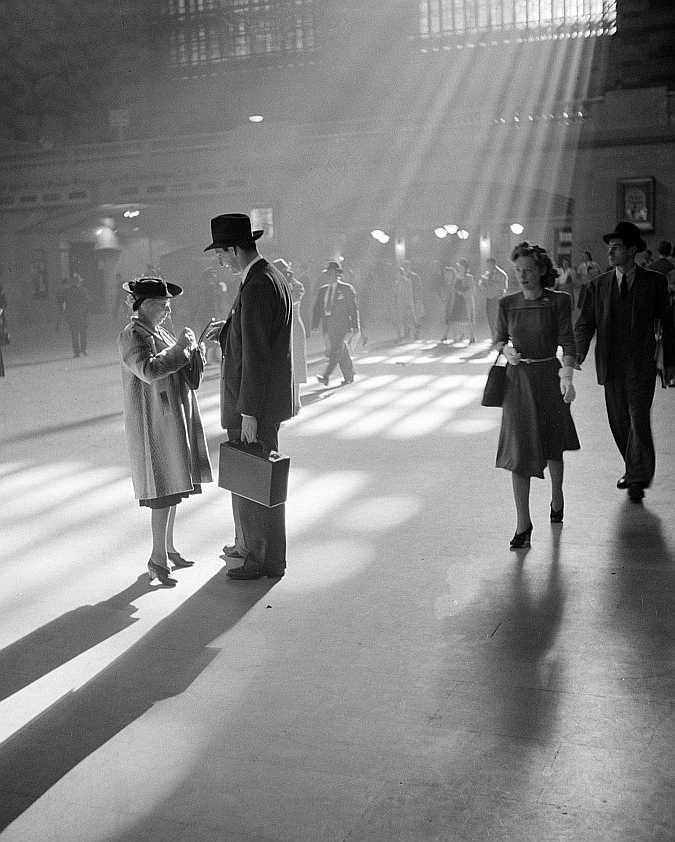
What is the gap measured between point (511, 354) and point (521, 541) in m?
0.89

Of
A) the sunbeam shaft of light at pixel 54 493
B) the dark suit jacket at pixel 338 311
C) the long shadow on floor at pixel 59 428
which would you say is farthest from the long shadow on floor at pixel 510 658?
the dark suit jacket at pixel 338 311

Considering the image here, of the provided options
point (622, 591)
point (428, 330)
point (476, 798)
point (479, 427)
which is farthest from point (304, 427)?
point (428, 330)

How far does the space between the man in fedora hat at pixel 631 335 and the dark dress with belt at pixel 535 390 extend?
777mm

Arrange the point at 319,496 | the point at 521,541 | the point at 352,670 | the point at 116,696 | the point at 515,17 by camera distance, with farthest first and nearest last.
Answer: the point at 515,17 < the point at 319,496 < the point at 521,541 < the point at 352,670 < the point at 116,696

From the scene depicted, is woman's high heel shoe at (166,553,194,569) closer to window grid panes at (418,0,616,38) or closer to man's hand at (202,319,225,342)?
man's hand at (202,319,225,342)

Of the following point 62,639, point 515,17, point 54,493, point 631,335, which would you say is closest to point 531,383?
point 631,335

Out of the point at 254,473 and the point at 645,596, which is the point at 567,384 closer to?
the point at 645,596

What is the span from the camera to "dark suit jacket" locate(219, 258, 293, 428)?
4199mm

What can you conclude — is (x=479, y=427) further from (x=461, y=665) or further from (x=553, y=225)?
(x=553, y=225)

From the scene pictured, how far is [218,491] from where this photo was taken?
246 inches

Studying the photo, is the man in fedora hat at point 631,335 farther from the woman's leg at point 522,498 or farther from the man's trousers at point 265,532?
the man's trousers at point 265,532

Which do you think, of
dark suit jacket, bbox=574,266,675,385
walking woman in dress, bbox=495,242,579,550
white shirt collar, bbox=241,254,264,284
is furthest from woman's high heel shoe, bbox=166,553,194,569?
dark suit jacket, bbox=574,266,675,385

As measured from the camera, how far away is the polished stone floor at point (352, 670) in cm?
253

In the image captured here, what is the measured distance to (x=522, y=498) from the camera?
478 centimetres
